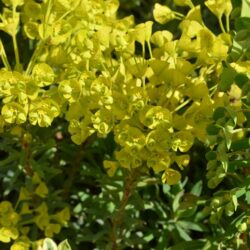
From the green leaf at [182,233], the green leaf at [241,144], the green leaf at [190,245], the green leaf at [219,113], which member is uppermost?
the green leaf at [219,113]

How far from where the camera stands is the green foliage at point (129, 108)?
1460 mm

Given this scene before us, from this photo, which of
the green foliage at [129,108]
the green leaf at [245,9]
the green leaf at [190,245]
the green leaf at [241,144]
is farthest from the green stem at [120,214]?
the green leaf at [245,9]

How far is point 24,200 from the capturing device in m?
1.96

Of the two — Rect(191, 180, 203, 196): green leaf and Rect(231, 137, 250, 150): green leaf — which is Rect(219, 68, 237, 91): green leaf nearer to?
Rect(231, 137, 250, 150): green leaf

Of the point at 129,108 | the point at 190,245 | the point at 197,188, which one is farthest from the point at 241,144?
the point at 197,188

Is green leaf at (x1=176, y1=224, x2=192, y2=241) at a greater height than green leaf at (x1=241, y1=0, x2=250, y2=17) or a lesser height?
lesser

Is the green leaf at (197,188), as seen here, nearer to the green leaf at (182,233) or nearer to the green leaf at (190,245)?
the green leaf at (182,233)

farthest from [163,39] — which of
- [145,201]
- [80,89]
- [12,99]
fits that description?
→ [145,201]

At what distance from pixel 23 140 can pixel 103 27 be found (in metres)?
0.40

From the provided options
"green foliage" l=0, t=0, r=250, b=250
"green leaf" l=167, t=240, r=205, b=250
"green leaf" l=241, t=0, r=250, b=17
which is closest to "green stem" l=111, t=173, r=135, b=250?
"green foliage" l=0, t=0, r=250, b=250

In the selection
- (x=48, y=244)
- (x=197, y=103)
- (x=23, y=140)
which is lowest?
(x=48, y=244)

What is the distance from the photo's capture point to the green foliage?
4.79 feet

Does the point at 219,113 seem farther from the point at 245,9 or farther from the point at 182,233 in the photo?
the point at 182,233

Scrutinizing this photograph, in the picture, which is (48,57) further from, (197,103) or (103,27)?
(197,103)
